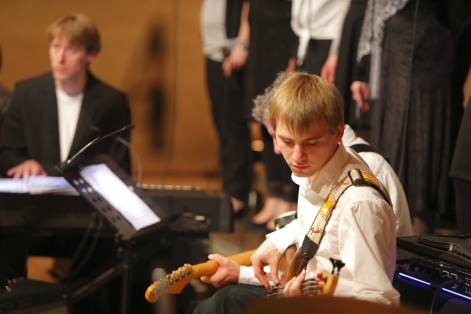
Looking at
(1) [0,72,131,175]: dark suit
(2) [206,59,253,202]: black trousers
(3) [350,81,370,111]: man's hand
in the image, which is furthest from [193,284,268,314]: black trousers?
(2) [206,59,253,202]: black trousers

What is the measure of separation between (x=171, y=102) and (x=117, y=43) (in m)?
0.68

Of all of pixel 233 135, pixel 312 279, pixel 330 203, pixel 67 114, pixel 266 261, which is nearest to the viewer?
pixel 312 279

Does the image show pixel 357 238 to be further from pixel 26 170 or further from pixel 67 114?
pixel 67 114

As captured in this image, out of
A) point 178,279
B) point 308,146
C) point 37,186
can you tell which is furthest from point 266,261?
point 37,186

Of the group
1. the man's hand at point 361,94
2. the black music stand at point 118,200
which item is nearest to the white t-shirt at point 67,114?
the black music stand at point 118,200

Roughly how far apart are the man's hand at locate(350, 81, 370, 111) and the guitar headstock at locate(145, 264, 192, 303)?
1499mm

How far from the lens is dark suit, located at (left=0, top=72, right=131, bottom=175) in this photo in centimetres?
431

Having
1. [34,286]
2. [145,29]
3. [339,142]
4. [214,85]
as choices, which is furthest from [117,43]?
[339,142]

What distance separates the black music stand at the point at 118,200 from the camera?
3326 mm

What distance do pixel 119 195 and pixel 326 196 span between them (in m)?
1.34

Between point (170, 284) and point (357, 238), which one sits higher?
point (357, 238)

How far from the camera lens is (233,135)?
17.3 ft

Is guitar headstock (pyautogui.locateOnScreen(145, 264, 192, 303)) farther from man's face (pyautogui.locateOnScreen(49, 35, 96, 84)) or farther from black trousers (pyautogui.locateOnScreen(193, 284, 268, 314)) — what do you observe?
man's face (pyautogui.locateOnScreen(49, 35, 96, 84))

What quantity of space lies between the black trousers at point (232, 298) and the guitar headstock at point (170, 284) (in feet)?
0.88
